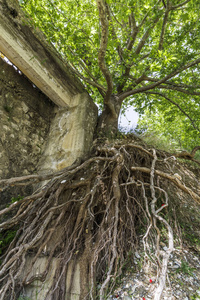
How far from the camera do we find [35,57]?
2549mm

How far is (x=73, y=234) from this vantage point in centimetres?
199

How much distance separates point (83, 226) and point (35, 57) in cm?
227

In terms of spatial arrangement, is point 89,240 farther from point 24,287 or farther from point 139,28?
point 139,28

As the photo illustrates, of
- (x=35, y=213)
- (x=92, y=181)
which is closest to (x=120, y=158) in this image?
(x=92, y=181)

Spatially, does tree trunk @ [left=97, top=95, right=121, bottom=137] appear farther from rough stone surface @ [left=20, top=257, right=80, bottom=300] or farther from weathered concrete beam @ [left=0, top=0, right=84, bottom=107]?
rough stone surface @ [left=20, top=257, right=80, bottom=300]

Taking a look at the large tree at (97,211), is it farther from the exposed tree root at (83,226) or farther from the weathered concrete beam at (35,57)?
the weathered concrete beam at (35,57)

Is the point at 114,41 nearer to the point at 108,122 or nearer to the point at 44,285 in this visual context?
the point at 108,122

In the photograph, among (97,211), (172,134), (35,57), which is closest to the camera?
(97,211)

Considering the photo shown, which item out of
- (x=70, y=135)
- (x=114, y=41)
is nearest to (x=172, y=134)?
(x=114, y=41)

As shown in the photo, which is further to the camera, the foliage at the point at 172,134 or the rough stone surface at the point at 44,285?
the foliage at the point at 172,134

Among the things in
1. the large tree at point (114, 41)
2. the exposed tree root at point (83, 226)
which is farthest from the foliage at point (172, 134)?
the exposed tree root at point (83, 226)

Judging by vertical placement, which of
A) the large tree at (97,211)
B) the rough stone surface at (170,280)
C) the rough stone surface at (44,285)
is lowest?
the rough stone surface at (44,285)

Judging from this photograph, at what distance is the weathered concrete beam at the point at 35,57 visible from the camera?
7.62 ft

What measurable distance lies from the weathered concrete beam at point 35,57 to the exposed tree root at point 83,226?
1.20 metres
